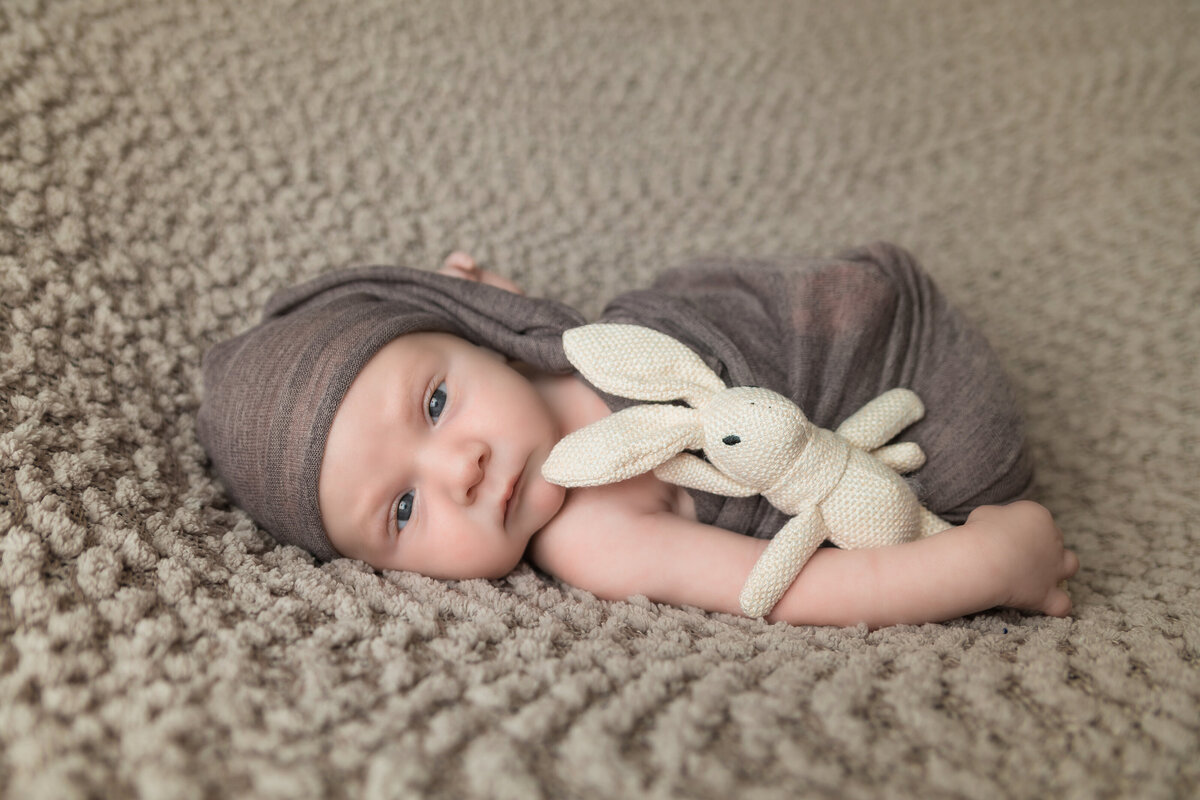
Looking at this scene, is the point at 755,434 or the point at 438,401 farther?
the point at 438,401

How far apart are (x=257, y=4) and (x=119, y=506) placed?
89cm

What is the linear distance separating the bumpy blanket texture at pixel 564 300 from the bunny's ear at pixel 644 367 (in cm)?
25

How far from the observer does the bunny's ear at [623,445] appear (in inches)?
34.8

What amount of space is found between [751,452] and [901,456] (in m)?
0.25

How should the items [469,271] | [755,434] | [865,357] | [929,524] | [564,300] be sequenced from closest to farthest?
[755,434]
[929,524]
[865,357]
[469,271]
[564,300]

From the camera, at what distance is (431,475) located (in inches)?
37.5

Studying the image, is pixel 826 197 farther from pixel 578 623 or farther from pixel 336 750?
pixel 336 750

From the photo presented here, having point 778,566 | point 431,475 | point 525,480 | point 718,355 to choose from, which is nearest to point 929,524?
point 778,566

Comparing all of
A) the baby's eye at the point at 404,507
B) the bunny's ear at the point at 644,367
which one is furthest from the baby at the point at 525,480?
the bunny's ear at the point at 644,367

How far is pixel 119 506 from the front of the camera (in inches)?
32.4

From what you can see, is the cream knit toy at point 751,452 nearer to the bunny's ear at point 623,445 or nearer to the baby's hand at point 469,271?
the bunny's ear at point 623,445

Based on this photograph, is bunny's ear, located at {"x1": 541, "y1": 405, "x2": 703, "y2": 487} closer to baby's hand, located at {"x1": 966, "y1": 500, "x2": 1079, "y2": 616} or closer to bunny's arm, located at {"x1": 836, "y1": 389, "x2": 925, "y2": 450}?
bunny's arm, located at {"x1": 836, "y1": 389, "x2": 925, "y2": 450}

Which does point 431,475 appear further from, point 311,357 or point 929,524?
point 929,524

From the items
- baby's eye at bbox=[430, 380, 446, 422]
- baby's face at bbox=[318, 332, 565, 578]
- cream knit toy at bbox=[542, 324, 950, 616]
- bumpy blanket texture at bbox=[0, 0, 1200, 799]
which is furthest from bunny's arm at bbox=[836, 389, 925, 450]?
baby's eye at bbox=[430, 380, 446, 422]
